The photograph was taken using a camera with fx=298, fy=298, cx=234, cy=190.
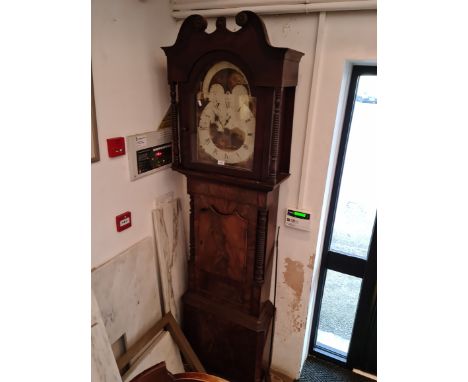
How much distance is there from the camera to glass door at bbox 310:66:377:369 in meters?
1.52

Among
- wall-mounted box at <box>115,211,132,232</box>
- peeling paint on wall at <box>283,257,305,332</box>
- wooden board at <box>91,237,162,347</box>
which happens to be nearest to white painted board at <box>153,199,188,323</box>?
wooden board at <box>91,237,162,347</box>

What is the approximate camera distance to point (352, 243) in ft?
5.78

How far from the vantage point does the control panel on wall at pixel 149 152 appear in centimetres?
134

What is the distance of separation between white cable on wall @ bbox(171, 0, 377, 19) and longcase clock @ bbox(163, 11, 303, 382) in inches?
8.1

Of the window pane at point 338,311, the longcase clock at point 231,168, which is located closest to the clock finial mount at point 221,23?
the longcase clock at point 231,168

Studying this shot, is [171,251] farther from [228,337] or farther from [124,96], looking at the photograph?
[124,96]

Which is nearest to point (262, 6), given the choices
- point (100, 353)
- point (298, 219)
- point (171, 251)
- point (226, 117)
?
point (226, 117)

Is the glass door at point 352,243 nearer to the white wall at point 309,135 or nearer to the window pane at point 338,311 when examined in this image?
the window pane at point 338,311

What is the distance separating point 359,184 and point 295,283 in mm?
653

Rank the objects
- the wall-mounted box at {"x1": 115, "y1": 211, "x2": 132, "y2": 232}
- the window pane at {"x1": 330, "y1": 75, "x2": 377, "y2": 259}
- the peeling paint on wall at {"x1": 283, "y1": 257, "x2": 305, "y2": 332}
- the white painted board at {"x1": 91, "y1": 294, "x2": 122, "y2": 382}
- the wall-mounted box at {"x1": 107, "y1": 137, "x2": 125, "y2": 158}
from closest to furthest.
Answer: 1. the white painted board at {"x1": 91, "y1": 294, "x2": 122, "y2": 382}
2. the wall-mounted box at {"x1": 107, "y1": 137, "x2": 125, "y2": 158}
3. the wall-mounted box at {"x1": 115, "y1": 211, "x2": 132, "y2": 232}
4. the window pane at {"x1": 330, "y1": 75, "x2": 377, "y2": 259}
5. the peeling paint on wall at {"x1": 283, "y1": 257, "x2": 305, "y2": 332}

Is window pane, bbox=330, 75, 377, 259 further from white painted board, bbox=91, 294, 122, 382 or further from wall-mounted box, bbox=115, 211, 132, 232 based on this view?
white painted board, bbox=91, 294, 122, 382

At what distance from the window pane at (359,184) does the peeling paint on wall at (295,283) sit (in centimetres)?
31
